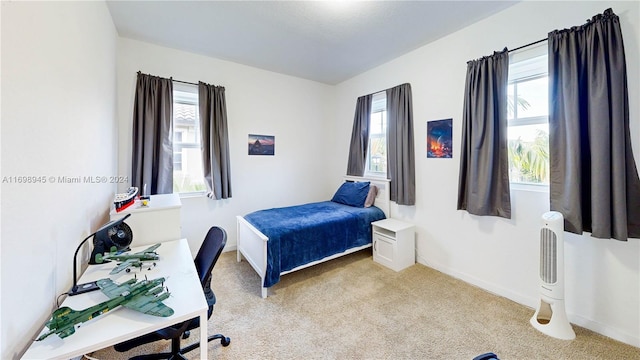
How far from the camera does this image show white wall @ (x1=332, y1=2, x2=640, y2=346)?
5.81ft

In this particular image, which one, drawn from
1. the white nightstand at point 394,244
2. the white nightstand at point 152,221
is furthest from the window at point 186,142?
the white nightstand at point 394,244

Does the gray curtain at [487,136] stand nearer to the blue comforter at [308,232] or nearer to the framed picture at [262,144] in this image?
the blue comforter at [308,232]

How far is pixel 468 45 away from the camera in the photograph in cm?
260

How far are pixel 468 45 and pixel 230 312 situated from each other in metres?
3.56

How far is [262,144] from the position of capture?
3.91 m

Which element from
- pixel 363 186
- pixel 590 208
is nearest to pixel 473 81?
pixel 590 208

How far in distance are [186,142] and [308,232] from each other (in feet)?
7.04

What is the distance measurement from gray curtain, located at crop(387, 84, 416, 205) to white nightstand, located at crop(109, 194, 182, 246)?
2596mm

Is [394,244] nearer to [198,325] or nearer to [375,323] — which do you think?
[375,323]

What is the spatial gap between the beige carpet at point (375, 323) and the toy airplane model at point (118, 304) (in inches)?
32.7

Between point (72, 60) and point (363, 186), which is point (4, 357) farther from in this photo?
point (363, 186)

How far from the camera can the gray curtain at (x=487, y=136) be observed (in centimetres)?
232

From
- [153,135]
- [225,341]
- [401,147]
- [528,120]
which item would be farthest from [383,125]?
[225,341]

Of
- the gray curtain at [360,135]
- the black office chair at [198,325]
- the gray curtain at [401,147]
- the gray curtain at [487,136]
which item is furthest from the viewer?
the gray curtain at [360,135]
